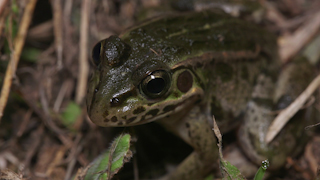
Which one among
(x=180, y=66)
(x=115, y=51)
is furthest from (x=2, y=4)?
(x=180, y=66)

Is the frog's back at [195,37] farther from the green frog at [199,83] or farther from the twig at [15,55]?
the twig at [15,55]

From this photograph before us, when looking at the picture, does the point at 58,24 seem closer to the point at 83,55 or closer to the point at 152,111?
the point at 83,55

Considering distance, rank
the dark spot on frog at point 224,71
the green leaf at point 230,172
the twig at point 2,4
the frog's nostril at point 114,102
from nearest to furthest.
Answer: the green leaf at point 230,172
the frog's nostril at point 114,102
the twig at point 2,4
the dark spot on frog at point 224,71

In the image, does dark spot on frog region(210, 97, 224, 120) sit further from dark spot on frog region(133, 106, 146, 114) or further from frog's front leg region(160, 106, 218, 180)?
dark spot on frog region(133, 106, 146, 114)

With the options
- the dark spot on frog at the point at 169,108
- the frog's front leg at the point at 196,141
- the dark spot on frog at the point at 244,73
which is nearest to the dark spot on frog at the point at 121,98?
the dark spot on frog at the point at 169,108

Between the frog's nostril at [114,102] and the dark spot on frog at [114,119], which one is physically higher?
the frog's nostril at [114,102]

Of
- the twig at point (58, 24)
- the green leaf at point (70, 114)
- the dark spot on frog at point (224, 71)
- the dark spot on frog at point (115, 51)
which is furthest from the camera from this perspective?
the twig at point (58, 24)

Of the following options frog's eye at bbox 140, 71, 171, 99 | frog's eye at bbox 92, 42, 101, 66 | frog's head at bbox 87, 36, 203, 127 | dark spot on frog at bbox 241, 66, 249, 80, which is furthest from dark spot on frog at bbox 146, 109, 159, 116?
dark spot on frog at bbox 241, 66, 249, 80

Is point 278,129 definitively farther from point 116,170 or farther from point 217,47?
point 116,170
